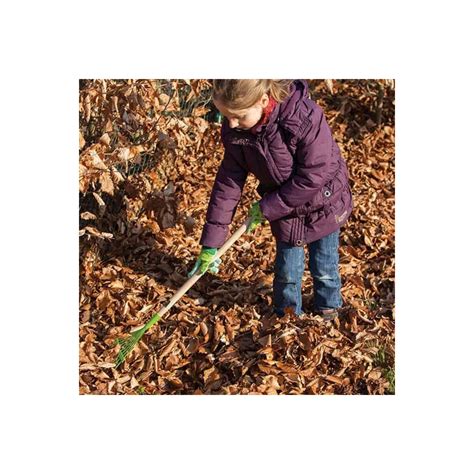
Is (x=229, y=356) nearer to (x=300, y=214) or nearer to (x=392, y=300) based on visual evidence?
(x=300, y=214)

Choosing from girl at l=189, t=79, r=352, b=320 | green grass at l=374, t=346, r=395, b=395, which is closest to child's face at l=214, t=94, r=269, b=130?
girl at l=189, t=79, r=352, b=320

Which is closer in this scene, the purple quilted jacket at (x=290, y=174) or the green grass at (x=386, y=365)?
the purple quilted jacket at (x=290, y=174)

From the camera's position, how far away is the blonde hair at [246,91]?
3094mm

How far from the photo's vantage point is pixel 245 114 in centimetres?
315

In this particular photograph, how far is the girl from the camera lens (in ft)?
10.5

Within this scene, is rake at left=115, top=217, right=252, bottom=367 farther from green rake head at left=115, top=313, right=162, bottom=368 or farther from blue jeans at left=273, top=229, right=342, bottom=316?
blue jeans at left=273, top=229, right=342, bottom=316

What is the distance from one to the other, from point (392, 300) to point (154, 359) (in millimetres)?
1697

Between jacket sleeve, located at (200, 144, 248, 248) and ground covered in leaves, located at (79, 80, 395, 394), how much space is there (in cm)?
57

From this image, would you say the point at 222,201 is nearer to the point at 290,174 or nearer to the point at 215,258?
the point at 215,258

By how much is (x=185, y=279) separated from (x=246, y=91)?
1593 millimetres

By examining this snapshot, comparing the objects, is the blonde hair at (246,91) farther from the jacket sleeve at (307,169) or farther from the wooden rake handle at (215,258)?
the wooden rake handle at (215,258)

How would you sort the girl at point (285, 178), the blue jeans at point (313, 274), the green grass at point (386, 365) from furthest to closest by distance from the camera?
the blue jeans at point (313, 274), the green grass at point (386, 365), the girl at point (285, 178)

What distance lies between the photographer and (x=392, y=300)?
13.9 ft

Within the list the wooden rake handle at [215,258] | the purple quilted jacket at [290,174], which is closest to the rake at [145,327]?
the wooden rake handle at [215,258]
